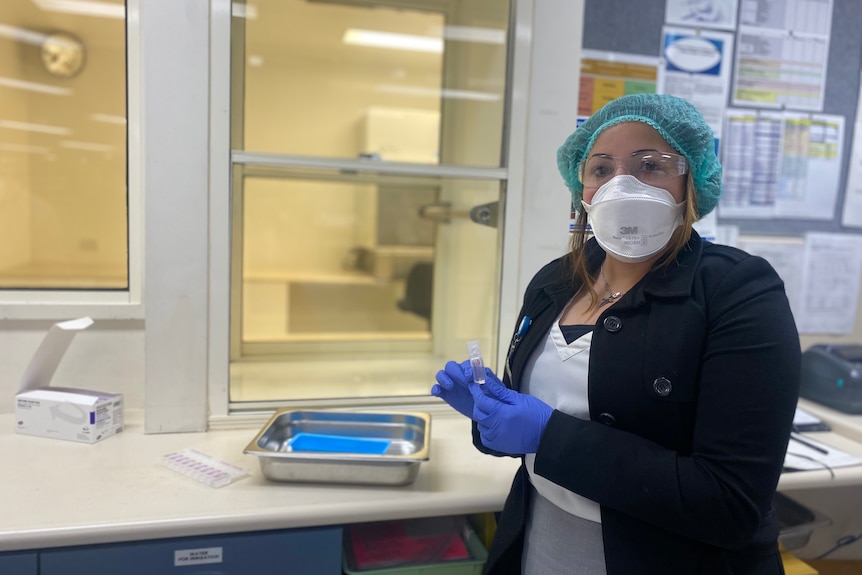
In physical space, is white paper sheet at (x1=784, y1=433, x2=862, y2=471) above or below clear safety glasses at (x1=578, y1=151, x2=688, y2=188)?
below

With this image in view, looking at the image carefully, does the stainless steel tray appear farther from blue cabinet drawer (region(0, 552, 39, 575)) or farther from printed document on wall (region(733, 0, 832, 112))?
printed document on wall (region(733, 0, 832, 112))

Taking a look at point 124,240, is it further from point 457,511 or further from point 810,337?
point 810,337

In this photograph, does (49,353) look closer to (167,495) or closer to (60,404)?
(60,404)

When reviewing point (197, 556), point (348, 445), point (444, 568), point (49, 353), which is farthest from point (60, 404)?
point (444, 568)

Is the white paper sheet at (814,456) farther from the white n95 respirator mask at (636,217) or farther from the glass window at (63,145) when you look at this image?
the glass window at (63,145)

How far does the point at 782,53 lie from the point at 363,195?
2.37 metres

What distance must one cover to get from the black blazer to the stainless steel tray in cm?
35

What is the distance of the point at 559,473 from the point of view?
0.77 meters

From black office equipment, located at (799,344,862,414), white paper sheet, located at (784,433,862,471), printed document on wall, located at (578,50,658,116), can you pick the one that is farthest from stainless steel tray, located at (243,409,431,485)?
black office equipment, located at (799,344,862,414)

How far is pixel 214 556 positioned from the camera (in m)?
0.95

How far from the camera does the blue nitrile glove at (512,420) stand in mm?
802

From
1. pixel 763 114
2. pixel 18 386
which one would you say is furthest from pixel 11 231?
pixel 763 114

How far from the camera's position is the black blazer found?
69cm

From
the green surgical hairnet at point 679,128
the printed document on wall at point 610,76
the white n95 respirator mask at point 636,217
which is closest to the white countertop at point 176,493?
the white n95 respirator mask at point 636,217
